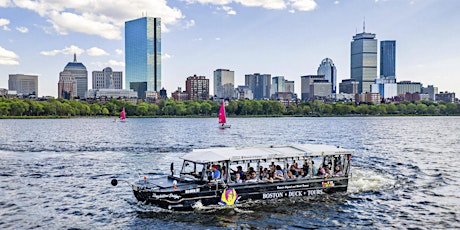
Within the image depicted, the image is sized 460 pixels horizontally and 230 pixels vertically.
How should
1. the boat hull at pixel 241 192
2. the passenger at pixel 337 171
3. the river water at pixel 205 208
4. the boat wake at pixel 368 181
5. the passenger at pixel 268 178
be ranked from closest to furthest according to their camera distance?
the boat hull at pixel 241 192 → the river water at pixel 205 208 → the passenger at pixel 268 178 → the passenger at pixel 337 171 → the boat wake at pixel 368 181

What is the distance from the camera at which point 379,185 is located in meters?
41.8

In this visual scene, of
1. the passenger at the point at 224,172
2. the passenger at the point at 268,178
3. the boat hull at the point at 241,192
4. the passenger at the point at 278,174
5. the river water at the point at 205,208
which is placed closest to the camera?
the boat hull at the point at 241,192

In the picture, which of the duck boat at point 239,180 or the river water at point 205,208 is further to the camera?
the duck boat at point 239,180

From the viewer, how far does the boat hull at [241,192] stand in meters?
29.4

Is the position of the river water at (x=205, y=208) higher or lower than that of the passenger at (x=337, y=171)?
lower

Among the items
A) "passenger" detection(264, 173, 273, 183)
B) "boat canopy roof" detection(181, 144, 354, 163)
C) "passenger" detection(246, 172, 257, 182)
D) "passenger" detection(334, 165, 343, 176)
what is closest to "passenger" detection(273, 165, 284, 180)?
"passenger" detection(264, 173, 273, 183)

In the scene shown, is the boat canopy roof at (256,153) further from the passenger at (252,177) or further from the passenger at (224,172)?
the passenger at (252,177)

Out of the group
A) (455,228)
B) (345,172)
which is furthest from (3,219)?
(455,228)

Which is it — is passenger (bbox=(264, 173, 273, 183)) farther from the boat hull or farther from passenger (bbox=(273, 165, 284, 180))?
passenger (bbox=(273, 165, 284, 180))

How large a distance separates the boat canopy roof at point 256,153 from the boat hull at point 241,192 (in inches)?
64.3

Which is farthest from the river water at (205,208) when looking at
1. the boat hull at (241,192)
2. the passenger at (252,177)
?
the passenger at (252,177)

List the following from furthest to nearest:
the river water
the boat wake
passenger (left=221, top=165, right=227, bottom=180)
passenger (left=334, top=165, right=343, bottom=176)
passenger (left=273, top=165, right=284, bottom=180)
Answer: the boat wake < passenger (left=334, top=165, right=343, bottom=176) < passenger (left=273, top=165, right=284, bottom=180) < passenger (left=221, top=165, right=227, bottom=180) < the river water

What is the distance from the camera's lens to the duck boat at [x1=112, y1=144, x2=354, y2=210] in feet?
97.8

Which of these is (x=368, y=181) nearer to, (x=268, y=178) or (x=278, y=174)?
(x=278, y=174)
